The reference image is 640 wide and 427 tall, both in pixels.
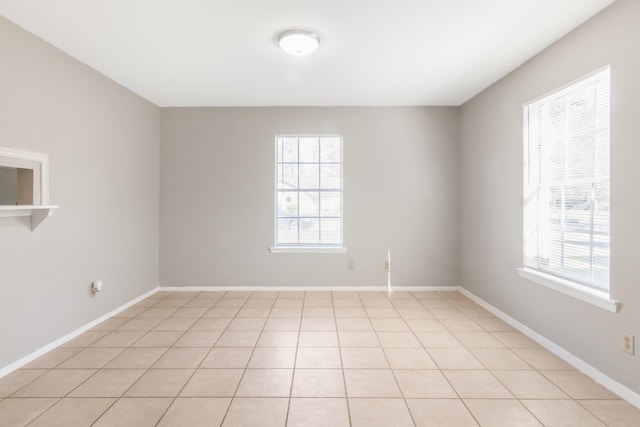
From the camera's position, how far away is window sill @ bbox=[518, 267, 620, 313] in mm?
2097

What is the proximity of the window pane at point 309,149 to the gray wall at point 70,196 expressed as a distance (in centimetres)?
195

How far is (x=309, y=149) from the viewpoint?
4.41 metres

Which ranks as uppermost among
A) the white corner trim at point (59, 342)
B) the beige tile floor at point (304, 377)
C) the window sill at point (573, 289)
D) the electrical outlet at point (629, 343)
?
the window sill at point (573, 289)

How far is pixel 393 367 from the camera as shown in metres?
2.37

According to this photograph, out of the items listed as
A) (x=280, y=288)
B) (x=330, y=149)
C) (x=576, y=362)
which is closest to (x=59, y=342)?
(x=280, y=288)

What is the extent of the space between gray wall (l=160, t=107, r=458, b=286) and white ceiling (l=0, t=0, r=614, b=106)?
2.02 ft

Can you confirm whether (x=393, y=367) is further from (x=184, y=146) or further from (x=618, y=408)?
(x=184, y=146)

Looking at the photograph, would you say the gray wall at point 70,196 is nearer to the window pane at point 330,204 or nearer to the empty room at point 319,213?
the empty room at point 319,213

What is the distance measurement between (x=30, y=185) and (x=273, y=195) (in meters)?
2.45

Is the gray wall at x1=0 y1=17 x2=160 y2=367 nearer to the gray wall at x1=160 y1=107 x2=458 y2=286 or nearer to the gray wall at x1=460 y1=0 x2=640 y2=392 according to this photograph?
the gray wall at x1=160 y1=107 x2=458 y2=286

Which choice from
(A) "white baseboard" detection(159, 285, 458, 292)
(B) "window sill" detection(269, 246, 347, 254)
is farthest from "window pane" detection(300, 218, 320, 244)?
(A) "white baseboard" detection(159, 285, 458, 292)

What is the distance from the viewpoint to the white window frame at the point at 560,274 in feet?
7.09

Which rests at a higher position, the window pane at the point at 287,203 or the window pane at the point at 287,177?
the window pane at the point at 287,177

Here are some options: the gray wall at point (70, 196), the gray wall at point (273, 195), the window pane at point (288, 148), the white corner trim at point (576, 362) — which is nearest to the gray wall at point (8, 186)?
the gray wall at point (70, 196)
